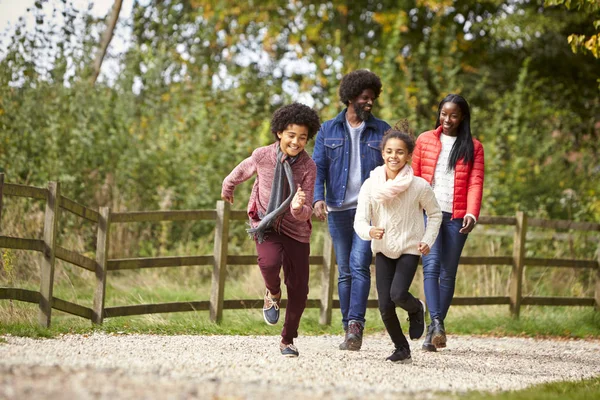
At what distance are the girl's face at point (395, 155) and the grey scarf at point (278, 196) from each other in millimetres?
683

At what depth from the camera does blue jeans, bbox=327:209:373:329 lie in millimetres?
7414

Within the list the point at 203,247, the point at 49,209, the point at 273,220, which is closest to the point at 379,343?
the point at 273,220

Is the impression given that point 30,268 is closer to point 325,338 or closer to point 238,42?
point 325,338

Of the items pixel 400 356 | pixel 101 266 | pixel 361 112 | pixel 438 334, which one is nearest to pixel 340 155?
pixel 361 112

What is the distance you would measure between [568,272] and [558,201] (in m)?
3.04

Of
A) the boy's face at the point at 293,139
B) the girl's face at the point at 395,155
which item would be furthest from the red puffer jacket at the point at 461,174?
the boy's face at the point at 293,139

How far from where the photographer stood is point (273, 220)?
21.4ft

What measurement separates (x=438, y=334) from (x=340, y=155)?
1.64 m

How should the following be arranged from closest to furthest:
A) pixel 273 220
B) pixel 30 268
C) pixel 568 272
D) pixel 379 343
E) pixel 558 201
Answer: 1. pixel 273 220
2. pixel 379 343
3. pixel 30 268
4. pixel 568 272
5. pixel 558 201

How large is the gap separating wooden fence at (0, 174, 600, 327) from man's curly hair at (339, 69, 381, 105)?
2.12m

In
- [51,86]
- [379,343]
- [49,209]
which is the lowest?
[379,343]

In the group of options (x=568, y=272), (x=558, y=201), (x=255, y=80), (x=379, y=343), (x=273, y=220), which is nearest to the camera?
(x=273, y=220)

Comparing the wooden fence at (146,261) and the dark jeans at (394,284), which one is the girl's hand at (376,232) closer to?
the dark jeans at (394,284)

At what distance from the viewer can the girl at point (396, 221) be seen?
6.57m
